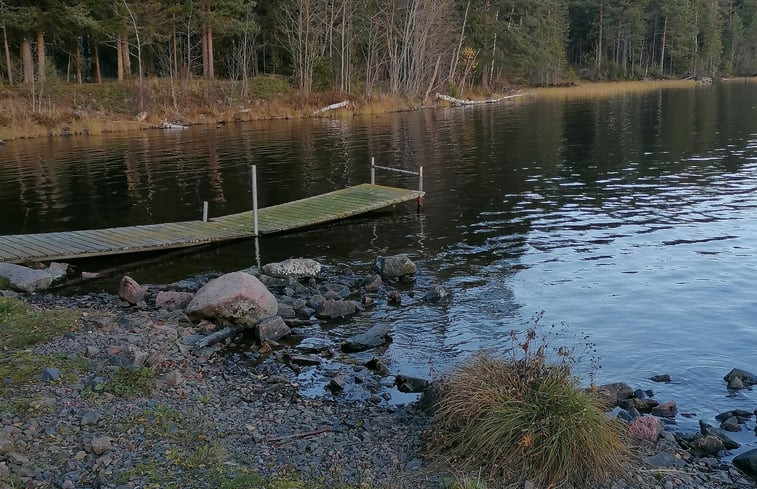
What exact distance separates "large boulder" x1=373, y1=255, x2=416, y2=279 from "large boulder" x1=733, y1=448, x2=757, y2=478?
8029 mm

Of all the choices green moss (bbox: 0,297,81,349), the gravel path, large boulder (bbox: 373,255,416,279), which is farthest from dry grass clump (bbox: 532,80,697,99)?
the gravel path

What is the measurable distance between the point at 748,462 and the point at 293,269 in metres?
9.52

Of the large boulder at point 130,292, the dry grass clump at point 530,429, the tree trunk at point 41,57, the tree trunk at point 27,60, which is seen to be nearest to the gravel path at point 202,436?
the dry grass clump at point 530,429

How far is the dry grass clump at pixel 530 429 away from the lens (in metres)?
6.54

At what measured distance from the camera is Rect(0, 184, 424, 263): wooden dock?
15.3m

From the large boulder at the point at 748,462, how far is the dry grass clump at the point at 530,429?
1289 millimetres

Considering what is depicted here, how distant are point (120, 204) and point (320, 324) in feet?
43.4

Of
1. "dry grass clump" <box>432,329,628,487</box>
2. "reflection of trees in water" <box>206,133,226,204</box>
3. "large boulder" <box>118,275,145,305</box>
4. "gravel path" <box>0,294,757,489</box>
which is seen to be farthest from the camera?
"reflection of trees in water" <box>206,133,226,204</box>

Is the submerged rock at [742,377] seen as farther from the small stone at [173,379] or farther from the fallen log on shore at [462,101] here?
the fallen log on shore at [462,101]

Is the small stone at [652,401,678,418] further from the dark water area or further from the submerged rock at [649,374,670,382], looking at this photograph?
the submerged rock at [649,374,670,382]

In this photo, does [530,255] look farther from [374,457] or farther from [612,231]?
[374,457]

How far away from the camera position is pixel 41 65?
46375 millimetres

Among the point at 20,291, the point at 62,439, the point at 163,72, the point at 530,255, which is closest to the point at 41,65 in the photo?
the point at 163,72

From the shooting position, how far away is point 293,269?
48.1 feet
